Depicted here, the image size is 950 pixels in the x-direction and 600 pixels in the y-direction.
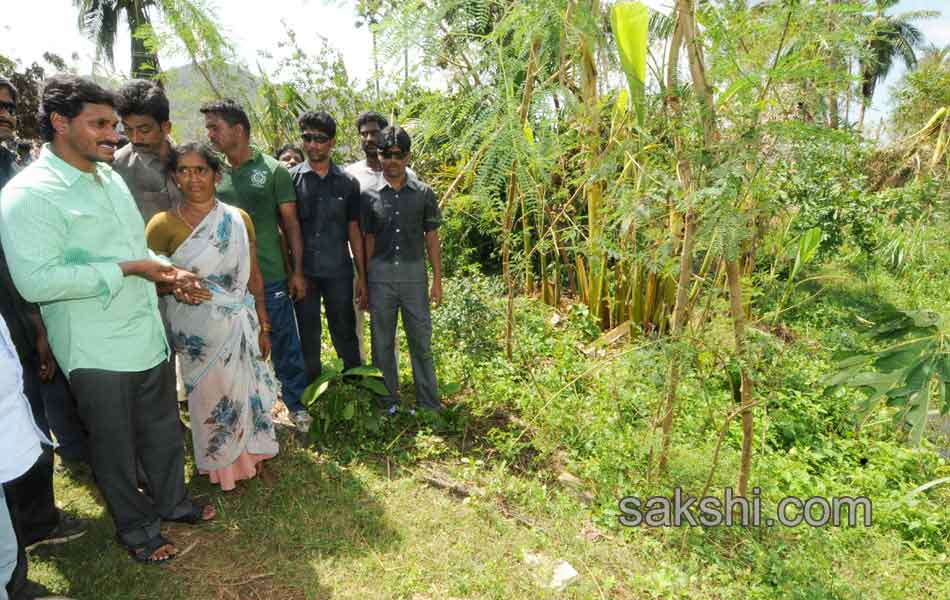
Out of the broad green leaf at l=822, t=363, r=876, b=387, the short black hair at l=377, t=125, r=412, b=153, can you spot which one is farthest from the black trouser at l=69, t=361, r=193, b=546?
the broad green leaf at l=822, t=363, r=876, b=387

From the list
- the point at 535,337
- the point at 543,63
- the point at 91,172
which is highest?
the point at 543,63

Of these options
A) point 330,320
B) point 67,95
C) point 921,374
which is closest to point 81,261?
point 67,95

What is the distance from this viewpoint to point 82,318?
2.03 metres

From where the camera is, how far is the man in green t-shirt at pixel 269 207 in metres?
2.97

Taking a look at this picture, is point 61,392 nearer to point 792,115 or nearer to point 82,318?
point 82,318

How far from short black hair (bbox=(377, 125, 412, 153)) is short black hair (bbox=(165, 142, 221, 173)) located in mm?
922

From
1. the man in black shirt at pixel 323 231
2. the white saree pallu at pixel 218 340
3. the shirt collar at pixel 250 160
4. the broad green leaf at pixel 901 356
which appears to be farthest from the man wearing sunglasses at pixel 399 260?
the broad green leaf at pixel 901 356

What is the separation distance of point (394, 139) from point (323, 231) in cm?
66

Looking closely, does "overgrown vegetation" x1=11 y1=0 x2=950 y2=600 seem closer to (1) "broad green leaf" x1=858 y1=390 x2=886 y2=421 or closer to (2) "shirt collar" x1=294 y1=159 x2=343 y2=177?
(1) "broad green leaf" x1=858 y1=390 x2=886 y2=421

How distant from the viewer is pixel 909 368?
180cm

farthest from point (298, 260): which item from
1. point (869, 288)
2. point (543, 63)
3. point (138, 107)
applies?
point (869, 288)

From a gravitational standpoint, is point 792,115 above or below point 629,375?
above

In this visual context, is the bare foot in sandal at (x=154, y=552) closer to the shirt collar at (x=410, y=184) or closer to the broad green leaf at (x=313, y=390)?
the broad green leaf at (x=313, y=390)

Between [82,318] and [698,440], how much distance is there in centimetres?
309
